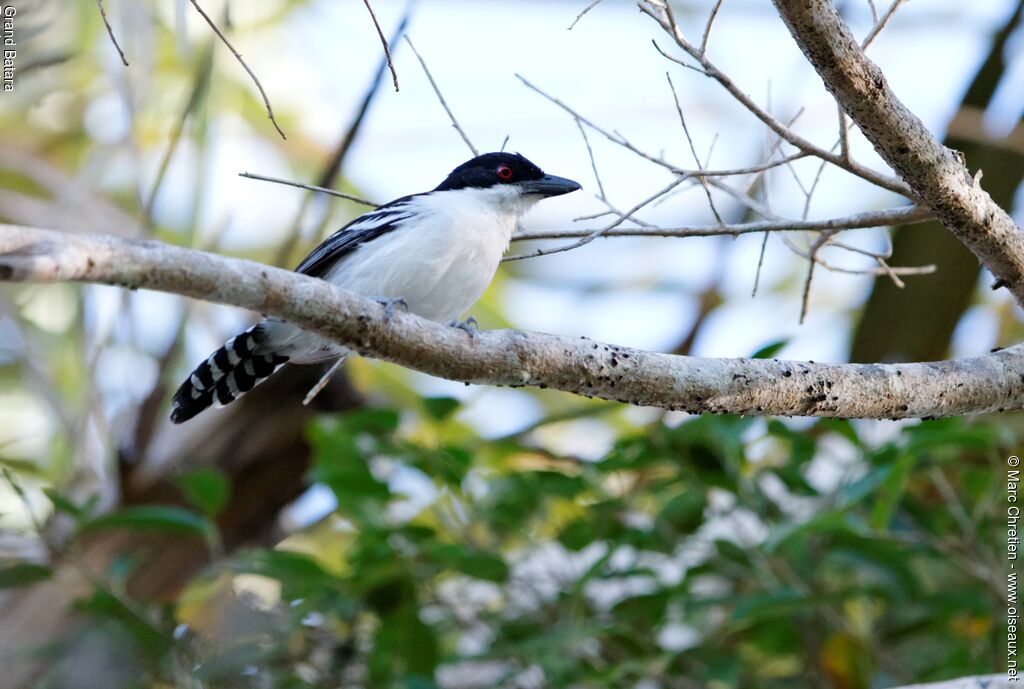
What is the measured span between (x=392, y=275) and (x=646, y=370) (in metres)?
1.63

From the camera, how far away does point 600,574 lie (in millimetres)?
4473

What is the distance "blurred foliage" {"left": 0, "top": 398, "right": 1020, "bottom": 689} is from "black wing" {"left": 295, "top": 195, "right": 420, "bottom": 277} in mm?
626

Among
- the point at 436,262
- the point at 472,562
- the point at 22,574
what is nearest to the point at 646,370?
the point at 436,262

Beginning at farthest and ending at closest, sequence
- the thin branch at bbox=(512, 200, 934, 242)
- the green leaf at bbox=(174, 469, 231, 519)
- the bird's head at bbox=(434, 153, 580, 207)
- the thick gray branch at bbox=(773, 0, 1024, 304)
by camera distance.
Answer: the bird's head at bbox=(434, 153, 580, 207), the green leaf at bbox=(174, 469, 231, 519), the thin branch at bbox=(512, 200, 934, 242), the thick gray branch at bbox=(773, 0, 1024, 304)

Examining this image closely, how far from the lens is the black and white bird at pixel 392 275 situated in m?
4.07

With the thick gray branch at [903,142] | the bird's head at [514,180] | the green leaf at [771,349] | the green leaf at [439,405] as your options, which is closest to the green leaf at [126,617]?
the green leaf at [439,405]

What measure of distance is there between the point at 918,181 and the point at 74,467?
4.66 metres

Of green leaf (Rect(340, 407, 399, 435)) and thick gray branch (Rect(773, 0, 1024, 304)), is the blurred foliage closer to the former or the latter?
green leaf (Rect(340, 407, 399, 435))

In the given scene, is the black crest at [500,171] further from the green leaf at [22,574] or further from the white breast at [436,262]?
the green leaf at [22,574]

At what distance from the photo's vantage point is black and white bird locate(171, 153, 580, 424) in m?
4.07

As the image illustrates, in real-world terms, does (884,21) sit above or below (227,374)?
above

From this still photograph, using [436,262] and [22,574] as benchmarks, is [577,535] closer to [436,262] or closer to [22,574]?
[436,262]

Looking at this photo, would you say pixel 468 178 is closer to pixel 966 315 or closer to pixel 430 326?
pixel 430 326

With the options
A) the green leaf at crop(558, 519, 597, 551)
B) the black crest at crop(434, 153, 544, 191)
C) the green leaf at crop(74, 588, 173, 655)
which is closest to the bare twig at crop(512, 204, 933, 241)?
the black crest at crop(434, 153, 544, 191)
